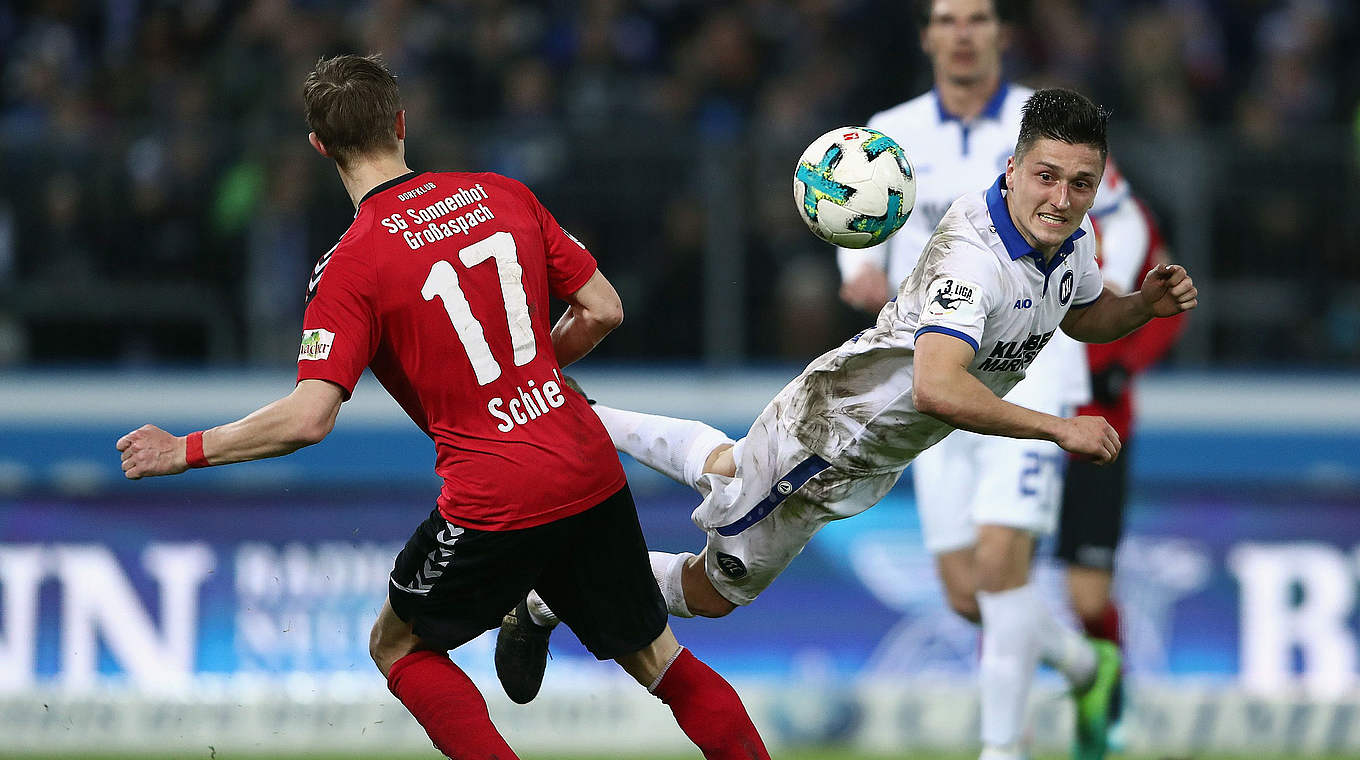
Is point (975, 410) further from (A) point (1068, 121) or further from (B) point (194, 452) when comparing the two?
(B) point (194, 452)

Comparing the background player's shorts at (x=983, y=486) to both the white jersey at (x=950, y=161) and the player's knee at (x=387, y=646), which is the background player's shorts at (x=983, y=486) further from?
the player's knee at (x=387, y=646)

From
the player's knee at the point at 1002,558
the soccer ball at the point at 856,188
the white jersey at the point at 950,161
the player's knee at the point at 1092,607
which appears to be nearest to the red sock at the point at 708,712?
the soccer ball at the point at 856,188

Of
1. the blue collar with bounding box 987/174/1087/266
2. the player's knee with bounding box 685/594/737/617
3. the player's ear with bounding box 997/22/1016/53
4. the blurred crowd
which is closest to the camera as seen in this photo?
the blue collar with bounding box 987/174/1087/266

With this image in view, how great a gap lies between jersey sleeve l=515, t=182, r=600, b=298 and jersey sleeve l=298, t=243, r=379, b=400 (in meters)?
0.59

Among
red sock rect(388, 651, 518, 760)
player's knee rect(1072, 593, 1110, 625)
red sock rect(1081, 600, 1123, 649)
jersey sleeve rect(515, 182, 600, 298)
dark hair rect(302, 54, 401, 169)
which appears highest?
dark hair rect(302, 54, 401, 169)

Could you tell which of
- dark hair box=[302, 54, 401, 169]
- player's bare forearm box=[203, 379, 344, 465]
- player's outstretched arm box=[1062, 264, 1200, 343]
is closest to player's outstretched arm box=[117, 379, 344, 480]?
player's bare forearm box=[203, 379, 344, 465]

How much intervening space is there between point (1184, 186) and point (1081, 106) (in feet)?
16.8

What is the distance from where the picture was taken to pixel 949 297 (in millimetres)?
4598

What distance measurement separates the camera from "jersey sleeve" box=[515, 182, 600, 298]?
16.1ft

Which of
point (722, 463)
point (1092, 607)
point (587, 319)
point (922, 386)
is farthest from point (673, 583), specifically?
point (1092, 607)

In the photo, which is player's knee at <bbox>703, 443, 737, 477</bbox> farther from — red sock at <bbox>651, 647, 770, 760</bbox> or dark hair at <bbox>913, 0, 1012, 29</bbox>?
dark hair at <bbox>913, 0, 1012, 29</bbox>

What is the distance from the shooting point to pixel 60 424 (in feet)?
31.6

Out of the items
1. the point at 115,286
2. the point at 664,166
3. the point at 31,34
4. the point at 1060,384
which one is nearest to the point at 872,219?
the point at 1060,384

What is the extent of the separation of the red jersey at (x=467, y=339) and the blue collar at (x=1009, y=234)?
1.26m
